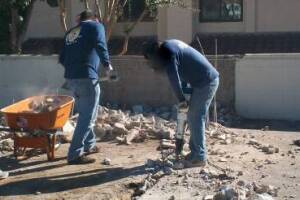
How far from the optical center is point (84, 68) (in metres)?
8.93

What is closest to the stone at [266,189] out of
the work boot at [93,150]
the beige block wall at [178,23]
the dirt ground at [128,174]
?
the dirt ground at [128,174]

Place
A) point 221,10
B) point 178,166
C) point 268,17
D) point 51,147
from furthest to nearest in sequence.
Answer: point 221,10
point 268,17
point 51,147
point 178,166

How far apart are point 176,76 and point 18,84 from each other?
800 cm

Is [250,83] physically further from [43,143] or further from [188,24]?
[188,24]

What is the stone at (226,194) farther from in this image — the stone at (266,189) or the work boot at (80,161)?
the work boot at (80,161)

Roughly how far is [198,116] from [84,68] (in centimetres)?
171

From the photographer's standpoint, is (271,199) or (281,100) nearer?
(271,199)

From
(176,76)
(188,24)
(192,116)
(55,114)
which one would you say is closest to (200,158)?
(192,116)

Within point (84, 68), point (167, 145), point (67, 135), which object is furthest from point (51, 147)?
point (167, 145)

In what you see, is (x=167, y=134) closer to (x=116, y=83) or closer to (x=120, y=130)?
(x=120, y=130)

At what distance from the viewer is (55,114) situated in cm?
920

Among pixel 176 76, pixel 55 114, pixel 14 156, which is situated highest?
pixel 176 76

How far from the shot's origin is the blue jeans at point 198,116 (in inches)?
335

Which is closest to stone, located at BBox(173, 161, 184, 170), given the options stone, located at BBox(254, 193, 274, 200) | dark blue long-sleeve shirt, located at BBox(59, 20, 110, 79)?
stone, located at BBox(254, 193, 274, 200)
